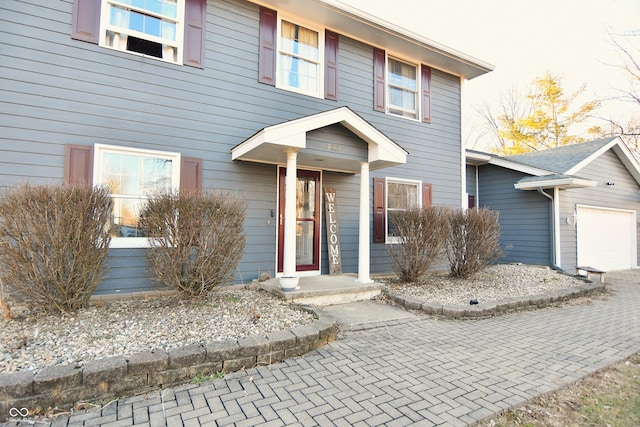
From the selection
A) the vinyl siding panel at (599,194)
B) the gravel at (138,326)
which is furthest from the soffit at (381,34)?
the gravel at (138,326)

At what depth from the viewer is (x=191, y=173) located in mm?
5402

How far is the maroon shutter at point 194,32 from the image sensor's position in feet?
18.0

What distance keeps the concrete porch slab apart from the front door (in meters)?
0.65

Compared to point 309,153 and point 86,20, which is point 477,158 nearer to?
point 309,153

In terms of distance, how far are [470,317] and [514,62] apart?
73.2 ft

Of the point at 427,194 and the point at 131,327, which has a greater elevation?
the point at 427,194

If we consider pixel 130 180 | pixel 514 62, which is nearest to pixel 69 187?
pixel 130 180

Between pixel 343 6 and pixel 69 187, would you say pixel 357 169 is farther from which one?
pixel 69 187

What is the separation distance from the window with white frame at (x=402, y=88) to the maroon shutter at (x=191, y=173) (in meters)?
4.62

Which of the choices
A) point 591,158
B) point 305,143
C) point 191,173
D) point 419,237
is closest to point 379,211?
point 419,237

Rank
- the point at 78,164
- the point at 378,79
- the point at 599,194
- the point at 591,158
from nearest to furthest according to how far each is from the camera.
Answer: the point at 78,164 < the point at 378,79 < the point at 591,158 < the point at 599,194

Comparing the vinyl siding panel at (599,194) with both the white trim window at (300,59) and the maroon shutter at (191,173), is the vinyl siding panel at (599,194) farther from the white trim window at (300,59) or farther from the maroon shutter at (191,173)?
the maroon shutter at (191,173)

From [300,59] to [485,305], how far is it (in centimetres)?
562

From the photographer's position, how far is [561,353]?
3660 mm
